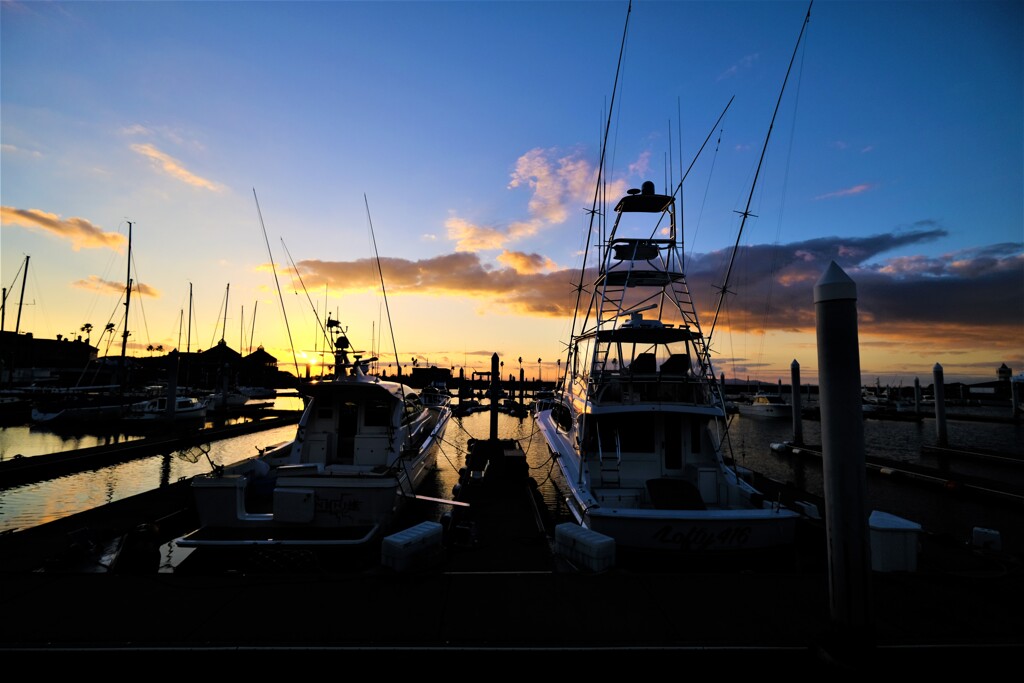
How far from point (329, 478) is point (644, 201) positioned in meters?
11.0

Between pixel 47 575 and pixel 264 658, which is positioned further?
pixel 47 575

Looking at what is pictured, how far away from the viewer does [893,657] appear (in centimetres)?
466

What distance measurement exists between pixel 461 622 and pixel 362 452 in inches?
306

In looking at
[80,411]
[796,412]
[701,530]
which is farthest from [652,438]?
[80,411]

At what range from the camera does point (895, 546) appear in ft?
22.9

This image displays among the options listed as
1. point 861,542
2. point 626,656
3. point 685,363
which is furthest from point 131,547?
point 685,363

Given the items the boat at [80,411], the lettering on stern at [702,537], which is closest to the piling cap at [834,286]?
the lettering on stern at [702,537]

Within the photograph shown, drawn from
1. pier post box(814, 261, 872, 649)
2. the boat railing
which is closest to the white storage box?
the boat railing

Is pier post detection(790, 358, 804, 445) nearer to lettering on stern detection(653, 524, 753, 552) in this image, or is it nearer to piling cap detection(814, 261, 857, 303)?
lettering on stern detection(653, 524, 753, 552)

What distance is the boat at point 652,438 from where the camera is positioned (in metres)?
8.12

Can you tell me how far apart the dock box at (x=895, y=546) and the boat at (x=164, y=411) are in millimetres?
42018

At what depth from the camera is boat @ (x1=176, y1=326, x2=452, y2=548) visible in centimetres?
877

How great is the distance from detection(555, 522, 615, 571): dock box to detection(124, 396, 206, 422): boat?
1508 inches

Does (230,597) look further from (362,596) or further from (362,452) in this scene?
(362,452)
